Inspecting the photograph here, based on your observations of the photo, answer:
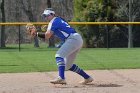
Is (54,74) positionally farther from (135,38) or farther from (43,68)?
(135,38)

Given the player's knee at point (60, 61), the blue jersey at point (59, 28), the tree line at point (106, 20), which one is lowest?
the tree line at point (106, 20)

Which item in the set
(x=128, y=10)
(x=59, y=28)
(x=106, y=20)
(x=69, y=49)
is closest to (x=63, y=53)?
(x=69, y=49)

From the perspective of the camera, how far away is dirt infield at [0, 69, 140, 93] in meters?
9.14

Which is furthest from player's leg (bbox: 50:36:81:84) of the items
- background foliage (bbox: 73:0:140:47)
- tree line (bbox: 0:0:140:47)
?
background foliage (bbox: 73:0:140:47)

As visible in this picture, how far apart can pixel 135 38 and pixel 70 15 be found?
12344mm

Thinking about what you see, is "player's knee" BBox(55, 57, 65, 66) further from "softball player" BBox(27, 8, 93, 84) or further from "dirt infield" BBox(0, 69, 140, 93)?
"dirt infield" BBox(0, 69, 140, 93)

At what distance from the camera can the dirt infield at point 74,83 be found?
9.14 metres

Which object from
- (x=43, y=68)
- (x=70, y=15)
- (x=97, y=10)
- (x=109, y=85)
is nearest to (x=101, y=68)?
(x=43, y=68)

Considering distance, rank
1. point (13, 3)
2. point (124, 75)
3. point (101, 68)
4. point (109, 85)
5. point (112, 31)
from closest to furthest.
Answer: point (109, 85) < point (124, 75) < point (101, 68) < point (112, 31) < point (13, 3)

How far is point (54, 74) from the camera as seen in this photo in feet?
40.5

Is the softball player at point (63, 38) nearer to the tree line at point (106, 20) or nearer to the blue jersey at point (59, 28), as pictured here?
the blue jersey at point (59, 28)

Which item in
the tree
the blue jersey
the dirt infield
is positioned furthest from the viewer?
the tree

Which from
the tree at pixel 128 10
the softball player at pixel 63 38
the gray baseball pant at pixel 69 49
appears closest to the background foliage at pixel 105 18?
the tree at pixel 128 10

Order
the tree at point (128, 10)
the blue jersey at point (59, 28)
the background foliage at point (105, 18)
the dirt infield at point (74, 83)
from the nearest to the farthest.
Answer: the dirt infield at point (74, 83) < the blue jersey at point (59, 28) < the background foliage at point (105, 18) < the tree at point (128, 10)
